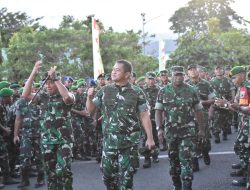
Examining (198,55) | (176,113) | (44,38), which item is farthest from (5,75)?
(176,113)

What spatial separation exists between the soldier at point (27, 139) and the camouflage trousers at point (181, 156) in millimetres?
2658

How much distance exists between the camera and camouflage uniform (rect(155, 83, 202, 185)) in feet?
22.6

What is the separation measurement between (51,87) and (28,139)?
7.73 feet

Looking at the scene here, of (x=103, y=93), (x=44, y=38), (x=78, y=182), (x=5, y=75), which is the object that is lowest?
(x=78, y=182)

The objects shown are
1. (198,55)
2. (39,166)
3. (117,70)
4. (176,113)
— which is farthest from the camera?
(198,55)

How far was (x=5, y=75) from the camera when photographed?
85.7 feet

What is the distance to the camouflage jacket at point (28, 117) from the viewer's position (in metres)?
8.35

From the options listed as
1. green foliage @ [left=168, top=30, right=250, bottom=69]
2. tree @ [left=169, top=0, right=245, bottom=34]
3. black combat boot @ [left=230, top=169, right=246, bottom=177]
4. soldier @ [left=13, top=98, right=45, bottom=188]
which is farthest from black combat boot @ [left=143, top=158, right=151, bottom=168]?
tree @ [left=169, top=0, right=245, bottom=34]

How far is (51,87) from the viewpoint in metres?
6.33

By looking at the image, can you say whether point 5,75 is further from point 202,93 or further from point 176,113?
point 176,113

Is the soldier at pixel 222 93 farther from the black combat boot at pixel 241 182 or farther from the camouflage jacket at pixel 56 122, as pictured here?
the camouflage jacket at pixel 56 122

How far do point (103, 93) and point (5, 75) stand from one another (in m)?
21.5

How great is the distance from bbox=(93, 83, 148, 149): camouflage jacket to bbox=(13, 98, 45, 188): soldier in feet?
9.87

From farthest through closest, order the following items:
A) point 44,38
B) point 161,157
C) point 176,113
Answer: point 44,38
point 161,157
point 176,113
